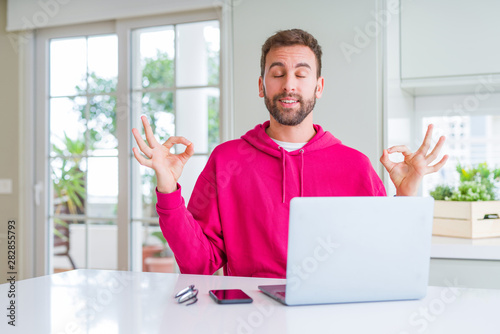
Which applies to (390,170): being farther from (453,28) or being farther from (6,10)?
(6,10)

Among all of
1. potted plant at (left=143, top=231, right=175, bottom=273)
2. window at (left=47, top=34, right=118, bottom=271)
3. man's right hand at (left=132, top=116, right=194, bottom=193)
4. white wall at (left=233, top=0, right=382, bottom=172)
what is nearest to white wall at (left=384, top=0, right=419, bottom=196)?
white wall at (left=233, top=0, right=382, bottom=172)

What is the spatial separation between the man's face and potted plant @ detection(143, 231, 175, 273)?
363 cm

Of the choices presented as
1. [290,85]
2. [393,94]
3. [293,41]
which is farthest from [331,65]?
[290,85]

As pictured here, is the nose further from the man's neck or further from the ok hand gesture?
the ok hand gesture

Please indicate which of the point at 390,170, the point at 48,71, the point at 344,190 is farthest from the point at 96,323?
the point at 48,71

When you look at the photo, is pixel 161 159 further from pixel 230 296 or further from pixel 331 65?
pixel 331 65

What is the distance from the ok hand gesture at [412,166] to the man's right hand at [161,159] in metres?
0.58

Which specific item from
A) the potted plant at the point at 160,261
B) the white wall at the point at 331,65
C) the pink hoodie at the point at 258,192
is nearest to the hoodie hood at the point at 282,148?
the pink hoodie at the point at 258,192

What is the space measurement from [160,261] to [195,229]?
12.7 ft

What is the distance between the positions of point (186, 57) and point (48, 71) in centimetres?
100

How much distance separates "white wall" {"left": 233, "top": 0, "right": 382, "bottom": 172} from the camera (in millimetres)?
2531

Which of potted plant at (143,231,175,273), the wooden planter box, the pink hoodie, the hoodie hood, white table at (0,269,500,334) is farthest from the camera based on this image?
potted plant at (143,231,175,273)

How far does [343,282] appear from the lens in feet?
3.43

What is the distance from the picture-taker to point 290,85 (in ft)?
5.49
